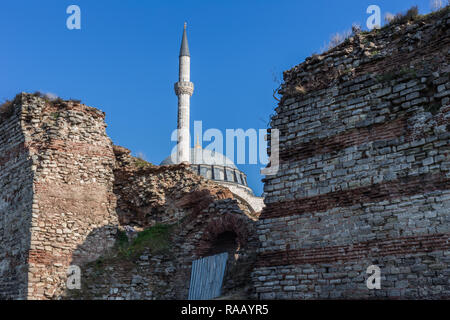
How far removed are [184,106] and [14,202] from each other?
24.5 m

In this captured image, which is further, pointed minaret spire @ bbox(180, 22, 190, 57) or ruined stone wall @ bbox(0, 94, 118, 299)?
pointed minaret spire @ bbox(180, 22, 190, 57)

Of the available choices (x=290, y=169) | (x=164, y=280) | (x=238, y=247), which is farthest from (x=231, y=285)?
(x=290, y=169)

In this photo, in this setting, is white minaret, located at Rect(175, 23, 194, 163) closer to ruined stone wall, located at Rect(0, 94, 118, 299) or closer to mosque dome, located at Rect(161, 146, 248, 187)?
mosque dome, located at Rect(161, 146, 248, 187)

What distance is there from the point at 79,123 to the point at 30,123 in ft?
3.59

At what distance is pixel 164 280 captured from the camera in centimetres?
1296

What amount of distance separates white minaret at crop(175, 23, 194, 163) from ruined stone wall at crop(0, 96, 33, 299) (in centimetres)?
2281

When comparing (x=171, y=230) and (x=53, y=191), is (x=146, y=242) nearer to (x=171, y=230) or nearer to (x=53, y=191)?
(x=171, y=230)

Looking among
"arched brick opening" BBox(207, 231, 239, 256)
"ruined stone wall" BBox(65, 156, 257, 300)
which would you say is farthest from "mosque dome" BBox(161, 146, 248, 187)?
"arched brick opening" BBox(207, 231, 239, 256)

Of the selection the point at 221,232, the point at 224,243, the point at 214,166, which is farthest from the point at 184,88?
the point at 221,232

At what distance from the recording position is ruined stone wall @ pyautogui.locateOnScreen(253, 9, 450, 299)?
Result: 317 inches

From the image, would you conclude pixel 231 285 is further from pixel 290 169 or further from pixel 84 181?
pixel 84 181
